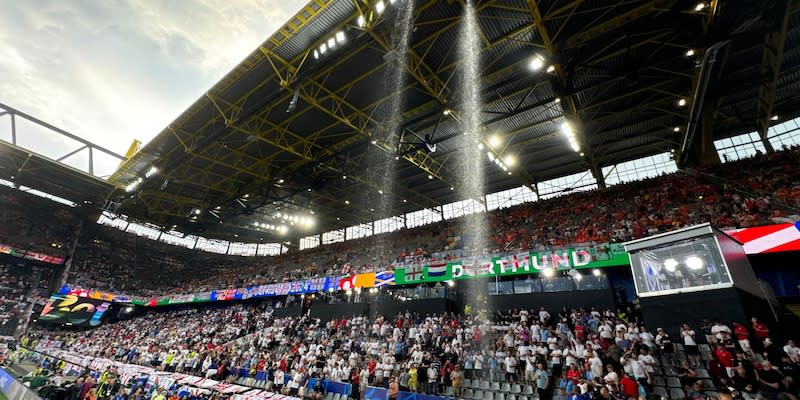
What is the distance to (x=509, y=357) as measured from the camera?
11.3 metres

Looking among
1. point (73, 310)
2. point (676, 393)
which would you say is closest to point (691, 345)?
point (676, 393)

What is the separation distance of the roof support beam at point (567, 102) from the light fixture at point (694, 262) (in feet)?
27.4

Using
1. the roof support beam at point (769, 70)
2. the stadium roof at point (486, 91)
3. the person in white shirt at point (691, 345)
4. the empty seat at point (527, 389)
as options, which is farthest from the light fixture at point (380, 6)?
the person in white shirt at point (691, 345)

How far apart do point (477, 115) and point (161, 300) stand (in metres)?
37.4

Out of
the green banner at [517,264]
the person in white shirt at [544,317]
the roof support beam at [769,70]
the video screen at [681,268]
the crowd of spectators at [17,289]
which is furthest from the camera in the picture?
the crowd of spectators at [17,289]

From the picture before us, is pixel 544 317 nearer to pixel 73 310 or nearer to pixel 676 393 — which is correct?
pixel 676 393

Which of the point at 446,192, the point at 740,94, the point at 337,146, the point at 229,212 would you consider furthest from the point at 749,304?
the point at 229,212

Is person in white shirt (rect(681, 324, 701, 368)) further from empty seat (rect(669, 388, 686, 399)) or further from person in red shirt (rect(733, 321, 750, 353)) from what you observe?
empty seat (rect(669, 388, 686, 399))

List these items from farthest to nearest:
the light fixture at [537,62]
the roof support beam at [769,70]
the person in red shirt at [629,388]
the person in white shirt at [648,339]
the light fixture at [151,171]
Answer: the light fixture at [151,171], the light fixture at [537,62], the roof support beam at [769,70], the person in white shirt at [648,339], the person in red shirt at [629,388]

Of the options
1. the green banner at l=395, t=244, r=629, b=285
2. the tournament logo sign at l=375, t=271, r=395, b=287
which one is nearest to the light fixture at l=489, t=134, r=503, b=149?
the green banner at l=395, t=244, r=629, b=285

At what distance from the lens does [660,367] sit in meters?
9.78

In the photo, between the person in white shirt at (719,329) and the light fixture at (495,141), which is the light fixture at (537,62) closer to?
the light fixture at (495,141)

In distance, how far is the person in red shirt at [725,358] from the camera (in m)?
8.48

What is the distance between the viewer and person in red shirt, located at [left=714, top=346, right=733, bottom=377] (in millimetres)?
8478
